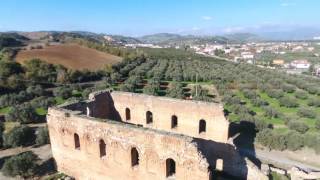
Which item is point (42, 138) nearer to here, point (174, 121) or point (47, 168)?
point (47, 168)

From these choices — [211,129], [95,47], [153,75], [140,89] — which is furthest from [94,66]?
[211,129]

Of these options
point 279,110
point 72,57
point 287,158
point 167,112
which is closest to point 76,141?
point 167,112

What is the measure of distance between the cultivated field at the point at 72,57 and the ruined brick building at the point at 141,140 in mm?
41313

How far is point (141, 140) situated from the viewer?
1377 centimetres

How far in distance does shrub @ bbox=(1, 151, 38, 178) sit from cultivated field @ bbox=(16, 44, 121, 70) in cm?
4264

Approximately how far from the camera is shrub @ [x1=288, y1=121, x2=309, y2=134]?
29.0m

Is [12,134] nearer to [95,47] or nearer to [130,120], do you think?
[130,120]

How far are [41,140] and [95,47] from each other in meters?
66.6

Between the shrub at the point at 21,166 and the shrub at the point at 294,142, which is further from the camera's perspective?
the shrub at the point at 294,142

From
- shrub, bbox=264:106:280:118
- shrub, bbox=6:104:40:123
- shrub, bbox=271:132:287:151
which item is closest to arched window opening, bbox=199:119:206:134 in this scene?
shrub, bbox=271:132:287:151

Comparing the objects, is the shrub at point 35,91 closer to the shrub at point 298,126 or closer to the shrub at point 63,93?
the shrub at point 63,93

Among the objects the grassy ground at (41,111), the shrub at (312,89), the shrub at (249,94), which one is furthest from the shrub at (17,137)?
the shrub at (312,89)

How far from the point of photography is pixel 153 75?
186 feet

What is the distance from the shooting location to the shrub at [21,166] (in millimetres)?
17000
